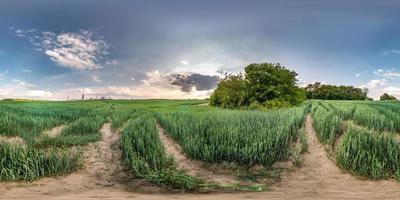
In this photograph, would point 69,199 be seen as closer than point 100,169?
Yes

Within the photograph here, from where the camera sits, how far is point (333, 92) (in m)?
67.2

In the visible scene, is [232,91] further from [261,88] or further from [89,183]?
[89,183]

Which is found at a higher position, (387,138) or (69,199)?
(387,138)

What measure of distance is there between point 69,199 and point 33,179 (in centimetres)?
156

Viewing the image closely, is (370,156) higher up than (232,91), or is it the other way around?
(232,91)

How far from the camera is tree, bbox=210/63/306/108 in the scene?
26922mm

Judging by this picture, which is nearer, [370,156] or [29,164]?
[29,164]

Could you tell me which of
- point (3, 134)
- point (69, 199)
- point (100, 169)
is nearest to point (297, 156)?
point (100, 169)

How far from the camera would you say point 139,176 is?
7.74 metres

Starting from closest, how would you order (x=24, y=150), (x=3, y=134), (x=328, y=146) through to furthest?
(x=24, y=150) → (x=328, y=146) → (x=3, y=134)

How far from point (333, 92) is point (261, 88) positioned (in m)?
43.1

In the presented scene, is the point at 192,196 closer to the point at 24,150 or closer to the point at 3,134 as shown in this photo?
the point at 24,150

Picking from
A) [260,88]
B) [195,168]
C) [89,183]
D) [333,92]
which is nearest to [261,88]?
[260,88]

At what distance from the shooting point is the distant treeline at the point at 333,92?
6479cm
